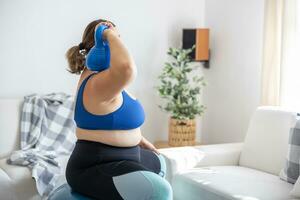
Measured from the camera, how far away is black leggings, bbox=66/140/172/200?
1.77 metres

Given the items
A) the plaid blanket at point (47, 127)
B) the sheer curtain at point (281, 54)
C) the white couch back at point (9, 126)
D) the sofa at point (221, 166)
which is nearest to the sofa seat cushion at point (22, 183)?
the sofa at point (221, 166)

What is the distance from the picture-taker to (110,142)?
1839 mm

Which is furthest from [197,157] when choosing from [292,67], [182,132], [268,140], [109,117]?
[109,117]

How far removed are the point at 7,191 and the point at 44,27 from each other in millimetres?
1474

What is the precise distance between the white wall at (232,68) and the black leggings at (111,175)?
1960 millimetres

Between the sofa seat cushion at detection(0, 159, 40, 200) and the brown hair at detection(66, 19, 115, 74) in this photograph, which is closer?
the brown hair at detection(66, 19, 115, 74)

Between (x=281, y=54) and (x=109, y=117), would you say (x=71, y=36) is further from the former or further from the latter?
(x=109, y=117)

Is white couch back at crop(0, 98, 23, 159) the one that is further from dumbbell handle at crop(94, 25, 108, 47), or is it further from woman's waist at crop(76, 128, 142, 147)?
dumbbell handle at crop(94, 25, 108, 47)

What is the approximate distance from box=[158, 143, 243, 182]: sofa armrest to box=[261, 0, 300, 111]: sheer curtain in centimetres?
48

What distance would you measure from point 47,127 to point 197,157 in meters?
1.08

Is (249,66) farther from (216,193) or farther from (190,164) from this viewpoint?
(216,193)

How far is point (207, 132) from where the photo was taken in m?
4.21

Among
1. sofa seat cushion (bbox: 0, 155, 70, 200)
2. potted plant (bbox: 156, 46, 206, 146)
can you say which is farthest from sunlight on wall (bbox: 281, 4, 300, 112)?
sofa seat cushion (bbox: 0, 155, 70, 200)

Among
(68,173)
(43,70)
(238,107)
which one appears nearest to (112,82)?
(68,173)
